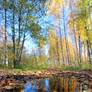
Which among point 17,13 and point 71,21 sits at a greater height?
point 71,21

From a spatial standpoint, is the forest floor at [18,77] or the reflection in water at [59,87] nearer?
the reflection in water at [59,87]

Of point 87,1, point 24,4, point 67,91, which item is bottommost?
point 67,91

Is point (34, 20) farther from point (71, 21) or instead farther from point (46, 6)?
point (71, 21)

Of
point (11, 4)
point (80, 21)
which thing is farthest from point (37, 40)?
point (80, 21)

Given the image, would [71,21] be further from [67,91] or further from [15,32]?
[67,91]

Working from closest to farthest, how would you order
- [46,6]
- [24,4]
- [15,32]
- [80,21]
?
[24,4]
[15,32]
[46,6]
[80,21]

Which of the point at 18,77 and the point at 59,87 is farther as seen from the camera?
the point at 18,77

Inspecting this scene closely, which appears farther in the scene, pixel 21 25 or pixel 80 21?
pixel 80 21

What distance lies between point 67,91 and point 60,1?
1162 centimetres

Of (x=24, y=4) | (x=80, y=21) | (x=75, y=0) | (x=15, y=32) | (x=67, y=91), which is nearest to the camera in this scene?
(x=67, y=91)

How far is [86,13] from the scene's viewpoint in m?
9.23

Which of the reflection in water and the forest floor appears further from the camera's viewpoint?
the forest floor

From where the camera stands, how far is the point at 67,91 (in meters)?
1.62

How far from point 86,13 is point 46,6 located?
14.6ft
